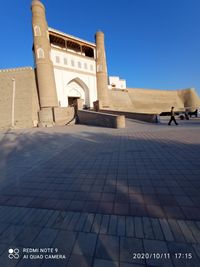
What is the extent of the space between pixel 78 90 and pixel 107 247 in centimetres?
3430

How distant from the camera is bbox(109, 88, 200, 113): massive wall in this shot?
44750mm

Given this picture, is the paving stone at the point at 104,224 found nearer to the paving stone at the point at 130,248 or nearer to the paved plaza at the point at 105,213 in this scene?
the paved plaza at the point at 105,213

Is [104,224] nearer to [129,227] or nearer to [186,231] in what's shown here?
[129,227]

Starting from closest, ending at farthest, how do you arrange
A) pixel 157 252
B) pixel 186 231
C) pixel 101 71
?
pixel 157 252, pixel 186 231, pixel 101 71

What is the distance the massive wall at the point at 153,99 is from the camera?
44.8 meters

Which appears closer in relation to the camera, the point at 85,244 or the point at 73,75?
the point at 85,244

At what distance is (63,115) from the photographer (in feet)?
74.1

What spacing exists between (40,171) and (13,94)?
23.8 m

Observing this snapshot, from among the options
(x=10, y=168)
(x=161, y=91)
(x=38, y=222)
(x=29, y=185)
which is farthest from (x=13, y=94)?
(x=161, y=91)

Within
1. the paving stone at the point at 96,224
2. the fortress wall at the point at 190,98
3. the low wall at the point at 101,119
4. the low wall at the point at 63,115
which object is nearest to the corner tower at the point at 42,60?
the low wall at the point at 63,115

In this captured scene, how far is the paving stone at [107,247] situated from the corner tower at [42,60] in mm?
25059

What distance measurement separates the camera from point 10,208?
2.77 m

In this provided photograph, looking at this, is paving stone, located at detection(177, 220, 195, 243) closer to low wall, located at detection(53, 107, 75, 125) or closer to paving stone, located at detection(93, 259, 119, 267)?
paving stone, located at detection(93, 259, 119, 267)

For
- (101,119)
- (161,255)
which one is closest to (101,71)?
(101,119)
